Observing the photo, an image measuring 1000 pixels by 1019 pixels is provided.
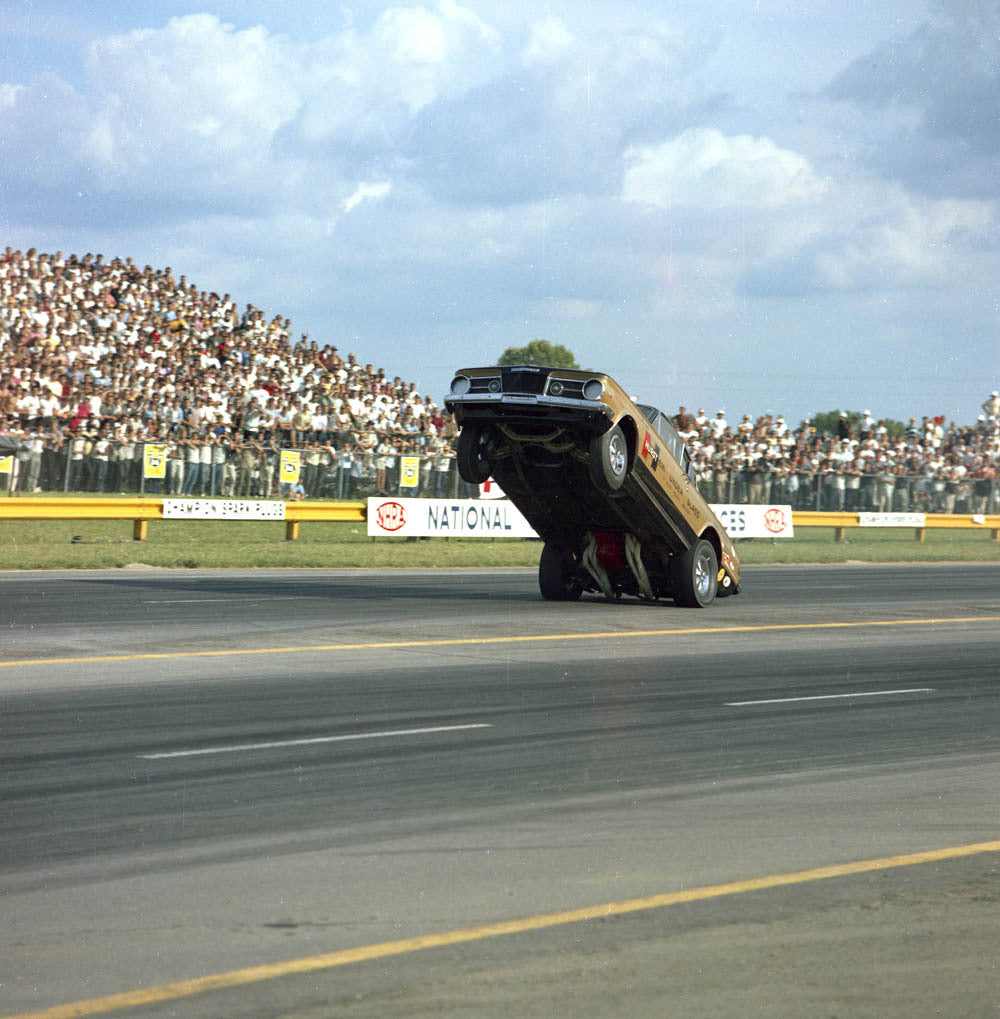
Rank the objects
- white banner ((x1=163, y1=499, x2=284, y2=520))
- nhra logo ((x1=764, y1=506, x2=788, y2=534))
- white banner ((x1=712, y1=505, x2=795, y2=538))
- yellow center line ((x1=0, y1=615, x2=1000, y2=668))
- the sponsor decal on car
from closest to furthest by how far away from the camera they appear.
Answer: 1. yellow center line ((x1=0, y1=615, x2=1000, y2=668))
2. the sponsor decal on car
3. white banner ((x1=163, y1=499, x2=284, y2=520))
4. white banner ((x1=712, y1=505, x2=795, y2=538))
5. nhra logo ((x1=764, y1=506, x2=788, y2=534))

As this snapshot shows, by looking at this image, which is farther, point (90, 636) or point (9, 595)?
point (9, 595)

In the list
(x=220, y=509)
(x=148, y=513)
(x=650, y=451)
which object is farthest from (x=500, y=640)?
(x=220, y=509)

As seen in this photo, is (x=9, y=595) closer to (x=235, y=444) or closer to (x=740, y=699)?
(x=740, y=699)

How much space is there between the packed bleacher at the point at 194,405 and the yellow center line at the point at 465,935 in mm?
24040

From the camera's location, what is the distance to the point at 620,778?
747 centimetres

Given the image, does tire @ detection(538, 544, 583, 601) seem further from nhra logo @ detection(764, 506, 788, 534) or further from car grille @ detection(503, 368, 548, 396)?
nhra logo @ detection(764, 506, 788, 534)

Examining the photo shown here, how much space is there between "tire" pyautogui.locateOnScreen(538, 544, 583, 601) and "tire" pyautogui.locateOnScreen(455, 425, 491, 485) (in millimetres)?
2670

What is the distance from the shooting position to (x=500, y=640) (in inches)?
542

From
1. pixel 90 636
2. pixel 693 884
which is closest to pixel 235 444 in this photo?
pixel 90 636

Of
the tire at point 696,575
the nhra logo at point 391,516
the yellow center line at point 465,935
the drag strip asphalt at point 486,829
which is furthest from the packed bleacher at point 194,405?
the yellow center line at point 465,935

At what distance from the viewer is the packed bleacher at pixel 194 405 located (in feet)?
102

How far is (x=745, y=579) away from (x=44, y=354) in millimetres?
16394

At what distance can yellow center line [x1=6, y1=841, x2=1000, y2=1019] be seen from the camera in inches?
161

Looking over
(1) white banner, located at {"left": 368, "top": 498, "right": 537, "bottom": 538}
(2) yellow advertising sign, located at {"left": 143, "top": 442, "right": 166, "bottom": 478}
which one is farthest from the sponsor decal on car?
(2) yellow advertising sign, located at {"left": 143, "top": 442, "right": 166, "bottom": 478}
